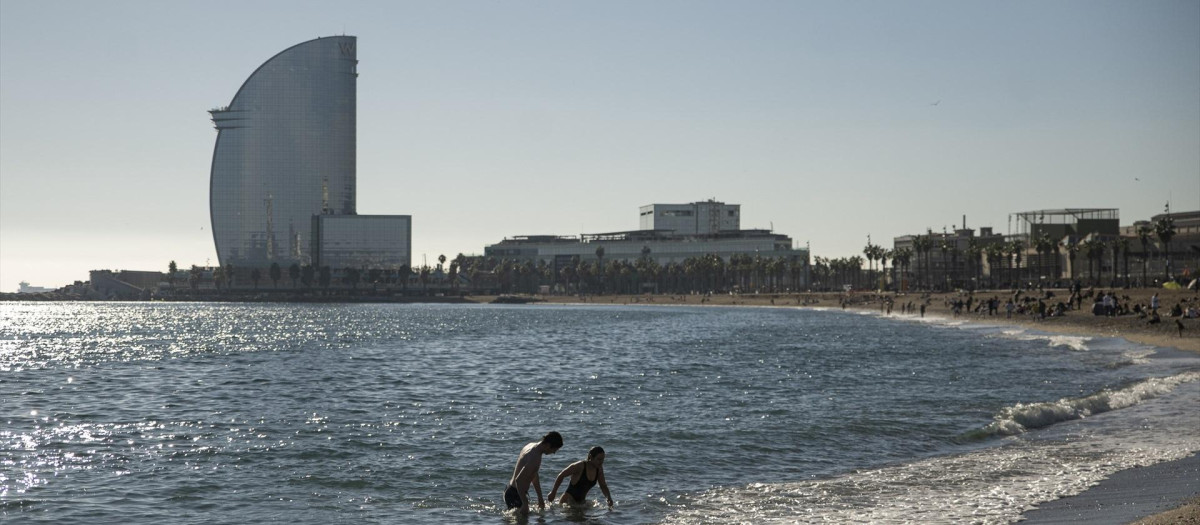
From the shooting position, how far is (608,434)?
26969 mm

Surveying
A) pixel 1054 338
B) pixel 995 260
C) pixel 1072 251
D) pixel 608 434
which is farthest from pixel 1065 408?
pixel 995 260

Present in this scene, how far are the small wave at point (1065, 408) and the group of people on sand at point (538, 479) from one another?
12.6 metres

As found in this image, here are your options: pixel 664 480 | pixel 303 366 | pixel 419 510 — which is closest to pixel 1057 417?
pixel 664 480

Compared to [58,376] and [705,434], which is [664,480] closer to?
[705,434]

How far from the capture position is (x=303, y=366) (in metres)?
56.2

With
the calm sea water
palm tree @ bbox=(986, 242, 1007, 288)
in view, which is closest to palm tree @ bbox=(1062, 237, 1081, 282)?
palm tree @ bbox=(986, 242, 1007, 288)

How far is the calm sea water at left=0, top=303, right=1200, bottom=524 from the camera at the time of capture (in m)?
18.2

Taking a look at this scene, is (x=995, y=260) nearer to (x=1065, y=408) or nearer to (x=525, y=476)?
(x=1065, y=408)

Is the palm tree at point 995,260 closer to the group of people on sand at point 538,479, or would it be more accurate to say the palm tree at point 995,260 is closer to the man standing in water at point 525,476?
the group of people on sand at point 538,479

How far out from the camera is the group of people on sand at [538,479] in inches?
681

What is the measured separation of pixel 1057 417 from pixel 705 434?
34.4ft

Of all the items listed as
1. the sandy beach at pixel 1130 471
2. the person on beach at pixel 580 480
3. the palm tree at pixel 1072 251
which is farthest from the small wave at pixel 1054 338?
the palm tree at pixel 1072 251

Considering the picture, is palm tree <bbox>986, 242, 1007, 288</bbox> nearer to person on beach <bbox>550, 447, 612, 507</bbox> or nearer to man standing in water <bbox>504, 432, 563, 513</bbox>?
person on beach <bbox>550, 447, 612, 507</bbox>

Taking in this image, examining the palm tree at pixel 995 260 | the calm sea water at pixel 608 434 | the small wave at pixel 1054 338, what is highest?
the palm tree at pixel 995 260
